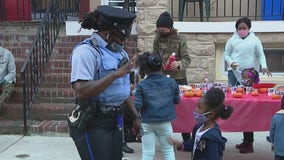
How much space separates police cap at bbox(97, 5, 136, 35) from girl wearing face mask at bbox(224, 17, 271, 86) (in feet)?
9.90

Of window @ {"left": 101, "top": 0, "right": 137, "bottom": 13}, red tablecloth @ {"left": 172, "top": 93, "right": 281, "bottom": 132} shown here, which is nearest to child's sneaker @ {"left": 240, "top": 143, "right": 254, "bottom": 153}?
red tablecloth @ {"left": 172, "top": 93, "right": 281, "bottom": 132}

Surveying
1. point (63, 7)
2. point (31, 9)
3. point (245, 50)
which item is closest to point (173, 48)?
point (245, 50)

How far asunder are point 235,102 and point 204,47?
3.26 meters

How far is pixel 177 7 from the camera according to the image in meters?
8.45

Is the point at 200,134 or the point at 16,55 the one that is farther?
the point at 16,55

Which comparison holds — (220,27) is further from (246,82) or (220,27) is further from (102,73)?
(102,73)

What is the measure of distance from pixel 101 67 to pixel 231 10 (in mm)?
6062

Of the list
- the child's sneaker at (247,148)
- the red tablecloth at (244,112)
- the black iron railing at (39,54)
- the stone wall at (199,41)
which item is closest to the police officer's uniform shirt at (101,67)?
the red tablecloth at (244,112)

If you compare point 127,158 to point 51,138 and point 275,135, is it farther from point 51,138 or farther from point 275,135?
point 275,135

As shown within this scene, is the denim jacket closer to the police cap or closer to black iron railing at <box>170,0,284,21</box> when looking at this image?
the police cap

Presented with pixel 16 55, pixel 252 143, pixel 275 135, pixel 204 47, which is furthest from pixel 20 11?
pixel 275 135

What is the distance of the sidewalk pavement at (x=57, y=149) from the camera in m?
5.30

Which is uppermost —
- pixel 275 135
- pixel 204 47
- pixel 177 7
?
pixel 177 7

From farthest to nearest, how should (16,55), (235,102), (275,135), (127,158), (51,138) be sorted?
(16,55) → (51,138) → (127,158) → (235,102) → (275,135)
